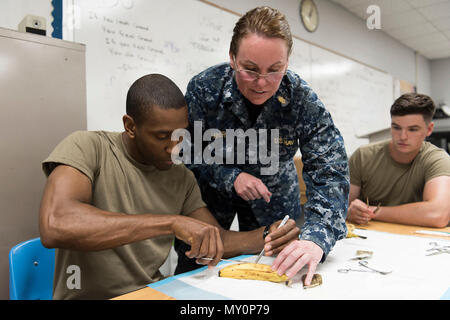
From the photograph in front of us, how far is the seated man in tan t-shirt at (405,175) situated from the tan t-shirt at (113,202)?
102cm

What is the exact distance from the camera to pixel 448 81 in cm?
699

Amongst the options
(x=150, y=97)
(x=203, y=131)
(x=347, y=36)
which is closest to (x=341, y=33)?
(x=347, y=36)

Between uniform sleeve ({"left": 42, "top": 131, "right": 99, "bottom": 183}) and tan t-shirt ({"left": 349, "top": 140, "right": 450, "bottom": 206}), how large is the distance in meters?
1.61

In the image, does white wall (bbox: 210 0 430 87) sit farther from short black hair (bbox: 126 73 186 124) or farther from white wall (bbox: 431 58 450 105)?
short black hair (bbox: 126 73 186 124)

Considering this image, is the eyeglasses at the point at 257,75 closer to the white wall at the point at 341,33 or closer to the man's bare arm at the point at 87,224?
the man's bare arm at the point at 87,224

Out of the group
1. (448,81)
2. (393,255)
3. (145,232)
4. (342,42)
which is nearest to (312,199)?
(393,255)

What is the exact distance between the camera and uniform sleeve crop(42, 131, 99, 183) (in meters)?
1.04

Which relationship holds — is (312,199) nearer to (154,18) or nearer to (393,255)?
(393,255)

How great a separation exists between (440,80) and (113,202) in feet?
26.0

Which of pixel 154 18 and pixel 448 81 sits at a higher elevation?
pixel 448 81

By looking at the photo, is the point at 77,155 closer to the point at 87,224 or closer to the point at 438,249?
the point at 87,224

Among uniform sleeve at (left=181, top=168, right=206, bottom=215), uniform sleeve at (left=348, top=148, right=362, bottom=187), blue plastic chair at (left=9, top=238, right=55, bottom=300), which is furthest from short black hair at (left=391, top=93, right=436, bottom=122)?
blue plastic chair at (left=9, top=238, right=55, bottom=300)

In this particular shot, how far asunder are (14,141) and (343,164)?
4.67ft

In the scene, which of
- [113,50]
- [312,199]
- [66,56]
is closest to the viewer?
[312,199]
